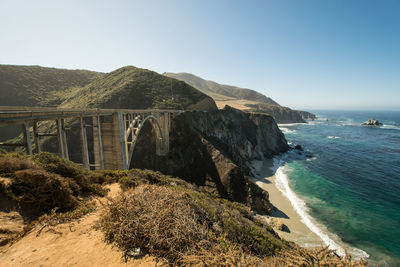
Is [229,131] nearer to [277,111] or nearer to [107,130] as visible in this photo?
[107,130]

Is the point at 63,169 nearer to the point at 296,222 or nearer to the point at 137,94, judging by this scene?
the point at 296,222

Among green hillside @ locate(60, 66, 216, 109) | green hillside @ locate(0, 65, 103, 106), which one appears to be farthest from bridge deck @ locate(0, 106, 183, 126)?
green hillside @ locate(0, 65, 103, 106)

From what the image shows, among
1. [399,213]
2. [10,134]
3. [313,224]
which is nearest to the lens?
[313,224]

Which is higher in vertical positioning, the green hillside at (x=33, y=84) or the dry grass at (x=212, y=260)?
the green hillside at (x=33, y=84)

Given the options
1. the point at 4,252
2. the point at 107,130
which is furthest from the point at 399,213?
the point at 107,130

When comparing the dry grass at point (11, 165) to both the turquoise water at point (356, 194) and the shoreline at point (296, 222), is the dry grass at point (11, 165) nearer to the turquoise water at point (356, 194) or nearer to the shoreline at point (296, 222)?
the shoreline at point (296, 222)

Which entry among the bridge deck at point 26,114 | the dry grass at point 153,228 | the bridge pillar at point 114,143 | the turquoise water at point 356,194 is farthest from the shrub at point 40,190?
the turquoise water at point 356,194
